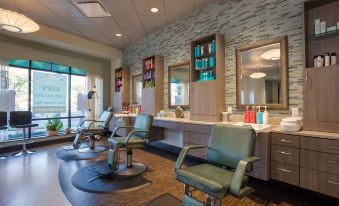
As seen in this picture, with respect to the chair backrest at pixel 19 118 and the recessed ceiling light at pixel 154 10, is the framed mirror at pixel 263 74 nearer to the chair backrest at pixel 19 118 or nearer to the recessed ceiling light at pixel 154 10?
the recessed ceiling light at pixel 154 10

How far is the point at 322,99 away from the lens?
2.11 m

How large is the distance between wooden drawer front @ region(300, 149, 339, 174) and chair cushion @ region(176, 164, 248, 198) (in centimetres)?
87

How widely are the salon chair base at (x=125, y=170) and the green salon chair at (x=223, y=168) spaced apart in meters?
1.43

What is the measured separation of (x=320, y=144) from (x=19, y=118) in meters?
5.70

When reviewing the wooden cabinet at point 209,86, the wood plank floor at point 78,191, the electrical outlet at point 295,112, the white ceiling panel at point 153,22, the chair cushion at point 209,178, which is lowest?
the wood plank floor at point 78,191

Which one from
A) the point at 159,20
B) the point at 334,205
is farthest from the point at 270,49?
the point at 159,20

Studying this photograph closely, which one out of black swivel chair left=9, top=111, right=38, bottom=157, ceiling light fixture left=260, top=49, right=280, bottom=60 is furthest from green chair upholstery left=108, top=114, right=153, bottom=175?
black swivel chair left=9, top=111, right=38, bottom=157

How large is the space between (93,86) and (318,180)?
628cm

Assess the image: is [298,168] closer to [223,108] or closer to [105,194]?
[223,108]

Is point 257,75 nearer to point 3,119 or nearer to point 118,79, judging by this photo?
point 118,79

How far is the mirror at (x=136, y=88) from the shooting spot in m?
5.55

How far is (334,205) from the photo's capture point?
6.79 ft

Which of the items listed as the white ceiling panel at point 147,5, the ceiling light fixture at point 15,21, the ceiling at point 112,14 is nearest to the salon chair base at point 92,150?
the ceiling light fixture at point 15,21

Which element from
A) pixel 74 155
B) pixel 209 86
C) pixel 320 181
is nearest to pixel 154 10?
pixel 209 86
